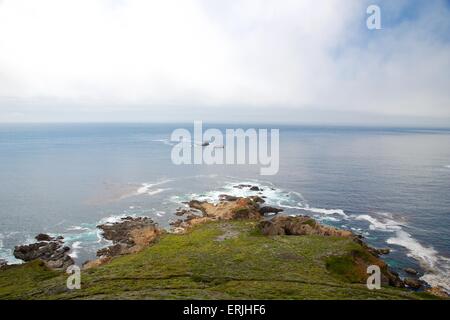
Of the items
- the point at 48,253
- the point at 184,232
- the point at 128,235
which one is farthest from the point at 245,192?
the point at 48,253

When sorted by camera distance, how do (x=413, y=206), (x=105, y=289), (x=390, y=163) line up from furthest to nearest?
(x=390, y=163)
(x=413, y=206)
(x=105, y=289)

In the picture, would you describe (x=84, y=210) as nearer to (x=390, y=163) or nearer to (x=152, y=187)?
(x=152, y=187)

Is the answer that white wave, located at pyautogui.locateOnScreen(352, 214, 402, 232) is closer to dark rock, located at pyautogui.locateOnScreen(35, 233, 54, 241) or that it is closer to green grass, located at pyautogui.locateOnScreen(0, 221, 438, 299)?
green grass, located at pyautogui.locateOnScreen(0, 221, 438, 299)

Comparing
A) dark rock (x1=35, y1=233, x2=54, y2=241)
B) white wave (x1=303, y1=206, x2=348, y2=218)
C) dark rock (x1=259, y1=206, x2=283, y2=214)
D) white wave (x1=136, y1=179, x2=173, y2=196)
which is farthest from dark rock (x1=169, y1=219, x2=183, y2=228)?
white wave (x1=303, y1=206, x2=348, y2=218)

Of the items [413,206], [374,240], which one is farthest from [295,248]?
[413,206]

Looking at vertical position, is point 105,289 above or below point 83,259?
above

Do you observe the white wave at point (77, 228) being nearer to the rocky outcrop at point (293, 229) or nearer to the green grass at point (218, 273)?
the green grass at point (218, 273)
